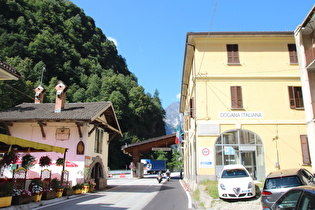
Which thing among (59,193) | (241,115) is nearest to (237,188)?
(241,115)

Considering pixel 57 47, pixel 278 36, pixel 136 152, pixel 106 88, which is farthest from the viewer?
pixel 57 47

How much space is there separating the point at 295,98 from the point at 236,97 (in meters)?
4.18

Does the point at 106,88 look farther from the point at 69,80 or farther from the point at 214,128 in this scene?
the point at 214,128

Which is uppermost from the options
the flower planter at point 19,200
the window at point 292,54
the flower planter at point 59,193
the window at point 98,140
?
the window at point 292,54

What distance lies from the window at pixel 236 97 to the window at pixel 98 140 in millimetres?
11082

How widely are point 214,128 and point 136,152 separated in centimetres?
2271

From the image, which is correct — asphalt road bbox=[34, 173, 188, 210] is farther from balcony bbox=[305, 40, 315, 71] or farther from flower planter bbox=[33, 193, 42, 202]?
balcony bbox=[305, 40, 315, 71]

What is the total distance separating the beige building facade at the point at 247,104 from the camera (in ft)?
57.6

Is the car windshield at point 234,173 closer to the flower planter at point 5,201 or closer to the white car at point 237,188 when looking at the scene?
the white car at point 237,188

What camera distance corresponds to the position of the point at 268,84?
61.5 ft

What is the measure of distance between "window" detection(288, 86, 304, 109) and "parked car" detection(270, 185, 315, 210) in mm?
15060

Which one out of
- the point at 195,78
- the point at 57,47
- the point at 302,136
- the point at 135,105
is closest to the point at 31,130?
the point at 195,78

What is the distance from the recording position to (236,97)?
18.5m

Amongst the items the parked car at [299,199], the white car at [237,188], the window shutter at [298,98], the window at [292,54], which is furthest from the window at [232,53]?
the parked car at [299,199]
